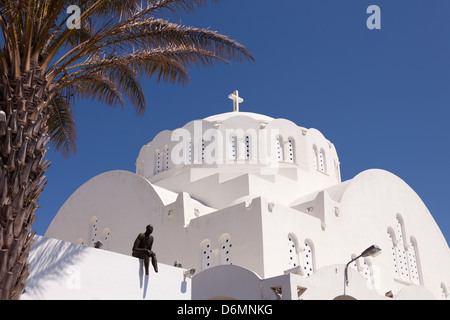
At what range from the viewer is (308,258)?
14633 mm

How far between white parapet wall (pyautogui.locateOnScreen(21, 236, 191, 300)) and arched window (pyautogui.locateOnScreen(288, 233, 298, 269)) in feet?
15.5

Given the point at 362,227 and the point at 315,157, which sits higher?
the point at 315,157

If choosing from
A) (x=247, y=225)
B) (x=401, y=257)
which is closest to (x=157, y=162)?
(x=247, y=225)

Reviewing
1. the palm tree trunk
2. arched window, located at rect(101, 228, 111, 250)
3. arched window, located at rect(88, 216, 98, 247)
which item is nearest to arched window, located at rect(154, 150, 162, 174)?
arched window, located at rect(88, 216, 98, 247)

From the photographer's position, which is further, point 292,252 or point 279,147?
point 279,147

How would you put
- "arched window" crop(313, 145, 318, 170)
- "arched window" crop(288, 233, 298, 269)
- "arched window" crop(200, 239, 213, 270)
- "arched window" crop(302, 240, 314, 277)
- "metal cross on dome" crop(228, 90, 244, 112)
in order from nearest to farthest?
"arched window" crop(288, 233, 298, 269)
"arched window" crop(302, 240, 314, 277)
"arched window" crop(200, 239, 213, 270)
"arched window" crop(313, 145, 318, 170)
"metal cross on dome" crop(228, 90, 244, 112)

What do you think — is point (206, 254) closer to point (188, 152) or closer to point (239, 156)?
point (239, 156)

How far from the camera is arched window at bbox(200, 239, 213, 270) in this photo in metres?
14.6

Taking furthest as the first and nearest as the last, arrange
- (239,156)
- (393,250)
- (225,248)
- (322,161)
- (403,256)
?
(322,161), (239,156), (403,256), (393,250), (225,248)

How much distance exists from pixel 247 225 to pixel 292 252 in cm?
151

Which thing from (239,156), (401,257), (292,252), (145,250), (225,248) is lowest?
(145,250)

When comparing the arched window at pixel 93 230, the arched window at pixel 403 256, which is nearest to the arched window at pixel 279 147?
the arched window at pixel 403 256

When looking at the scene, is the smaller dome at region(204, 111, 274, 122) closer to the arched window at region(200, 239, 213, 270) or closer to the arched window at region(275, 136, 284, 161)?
the arched window at region(275, 136, 284, 161)

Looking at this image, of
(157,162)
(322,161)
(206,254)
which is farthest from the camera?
(157,162)
